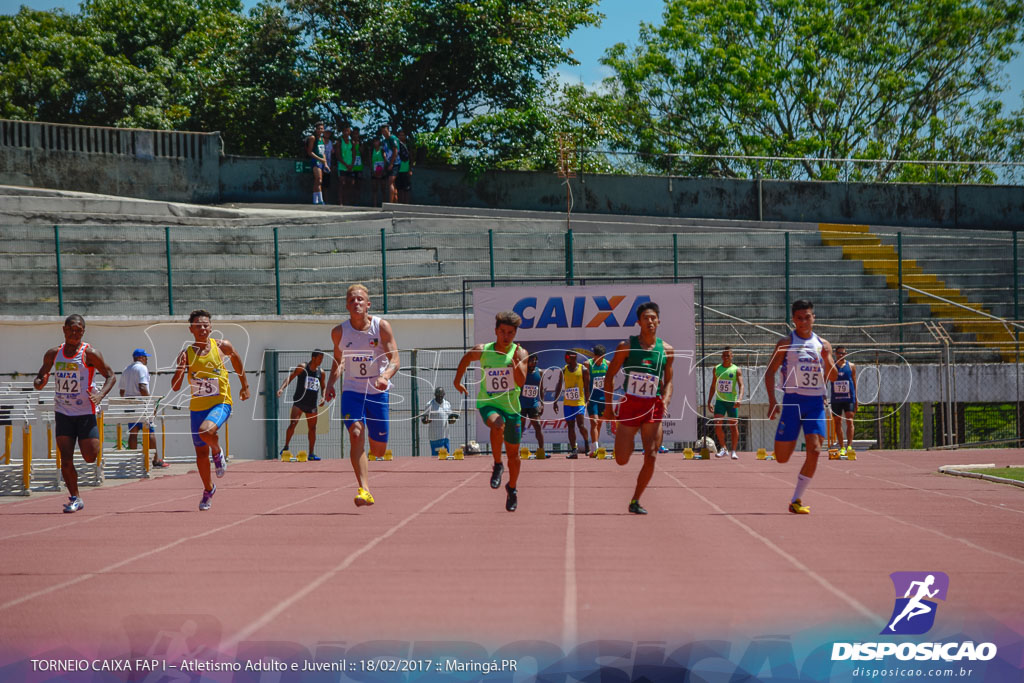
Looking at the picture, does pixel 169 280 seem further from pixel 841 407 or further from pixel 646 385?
pixel 646 385

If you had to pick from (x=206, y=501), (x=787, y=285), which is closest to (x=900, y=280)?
(x=787, y=285)

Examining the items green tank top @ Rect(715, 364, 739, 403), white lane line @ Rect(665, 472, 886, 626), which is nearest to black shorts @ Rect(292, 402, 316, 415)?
green tank top @ Rect(715, 364, 739, 403)

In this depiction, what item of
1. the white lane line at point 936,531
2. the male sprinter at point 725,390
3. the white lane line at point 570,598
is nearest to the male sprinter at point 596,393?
the male sprinter at point 725,390

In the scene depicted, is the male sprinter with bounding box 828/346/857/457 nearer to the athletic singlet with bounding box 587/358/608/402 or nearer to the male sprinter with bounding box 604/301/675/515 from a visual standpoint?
the athletic singlet with bounding box 587/358/608/402

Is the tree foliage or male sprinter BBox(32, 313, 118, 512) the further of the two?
the tree foliage

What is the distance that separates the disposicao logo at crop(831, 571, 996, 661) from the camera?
5488mm

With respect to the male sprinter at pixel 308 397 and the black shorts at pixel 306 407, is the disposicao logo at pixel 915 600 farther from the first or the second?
the black shorts at pixel 306 407

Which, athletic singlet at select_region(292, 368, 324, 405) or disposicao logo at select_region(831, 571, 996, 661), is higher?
athletic singlet at select_region(292, 368, 324, 405)

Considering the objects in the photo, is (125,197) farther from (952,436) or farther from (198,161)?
(952,436)

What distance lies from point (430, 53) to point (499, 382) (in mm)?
27872

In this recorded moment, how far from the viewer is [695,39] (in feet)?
148

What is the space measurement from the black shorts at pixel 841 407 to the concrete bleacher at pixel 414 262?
6.16 m

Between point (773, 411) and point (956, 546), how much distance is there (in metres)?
A: 2.63

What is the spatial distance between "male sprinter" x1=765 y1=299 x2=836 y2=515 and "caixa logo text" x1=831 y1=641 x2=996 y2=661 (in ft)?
17.5
